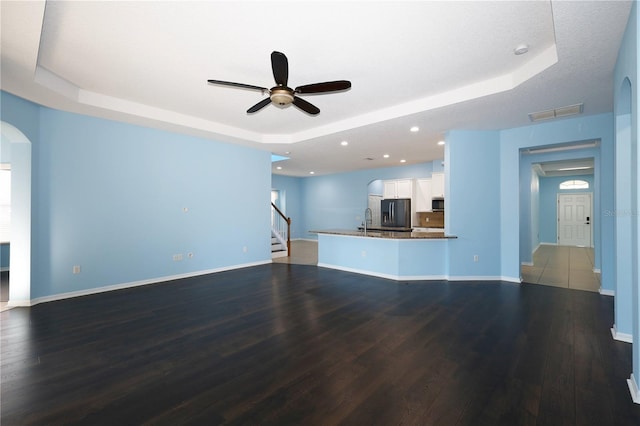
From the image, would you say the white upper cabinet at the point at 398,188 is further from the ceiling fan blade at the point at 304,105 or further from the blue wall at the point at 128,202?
the ceiling fan blade at the point at 304,105

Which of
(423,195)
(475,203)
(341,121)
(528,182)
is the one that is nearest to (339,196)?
(423,195)

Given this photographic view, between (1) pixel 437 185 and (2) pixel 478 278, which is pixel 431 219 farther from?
(2) pixel 478 278

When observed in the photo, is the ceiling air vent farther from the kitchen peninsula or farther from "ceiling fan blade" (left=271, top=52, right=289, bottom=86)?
"ceiling fan blade" (left=271, top=52, right=289, bottom=86)

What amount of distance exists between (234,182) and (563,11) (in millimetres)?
5727

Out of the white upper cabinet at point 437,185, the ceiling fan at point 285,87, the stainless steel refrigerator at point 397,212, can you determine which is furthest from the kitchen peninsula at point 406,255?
the ceiling fan at point 285,87

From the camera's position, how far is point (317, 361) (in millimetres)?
2426

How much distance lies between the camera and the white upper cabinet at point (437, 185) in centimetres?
776

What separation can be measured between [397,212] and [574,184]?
703cm

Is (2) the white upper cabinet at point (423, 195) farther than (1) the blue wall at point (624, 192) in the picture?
Yes

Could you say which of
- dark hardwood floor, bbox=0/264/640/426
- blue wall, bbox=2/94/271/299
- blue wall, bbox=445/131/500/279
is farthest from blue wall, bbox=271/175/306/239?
dark hardwood floor, bbox=0/264/640/426

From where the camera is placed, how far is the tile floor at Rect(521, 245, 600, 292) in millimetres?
5059

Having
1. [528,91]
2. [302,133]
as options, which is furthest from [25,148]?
[528,91]

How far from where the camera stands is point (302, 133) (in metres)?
6.03

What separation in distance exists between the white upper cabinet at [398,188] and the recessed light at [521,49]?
223 inches
